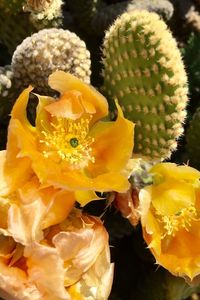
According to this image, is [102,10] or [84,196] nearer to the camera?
[84,196]

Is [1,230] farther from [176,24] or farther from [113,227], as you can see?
[176,24]

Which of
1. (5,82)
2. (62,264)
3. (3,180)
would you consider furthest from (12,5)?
(62,264)

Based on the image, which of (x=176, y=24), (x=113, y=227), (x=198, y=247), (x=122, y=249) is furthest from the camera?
(x=176, y=24)

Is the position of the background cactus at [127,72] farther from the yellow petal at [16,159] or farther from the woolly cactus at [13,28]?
the yellow petal at [16,159]

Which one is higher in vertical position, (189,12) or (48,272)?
(189,12)

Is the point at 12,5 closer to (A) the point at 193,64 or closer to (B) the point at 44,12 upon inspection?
(B) the point at 44,12

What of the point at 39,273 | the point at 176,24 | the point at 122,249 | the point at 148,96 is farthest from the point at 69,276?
the point at 176,24

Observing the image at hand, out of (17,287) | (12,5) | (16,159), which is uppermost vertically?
(12,5)
